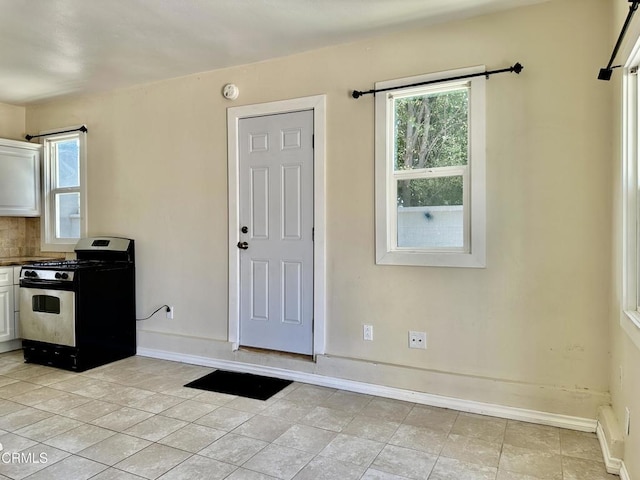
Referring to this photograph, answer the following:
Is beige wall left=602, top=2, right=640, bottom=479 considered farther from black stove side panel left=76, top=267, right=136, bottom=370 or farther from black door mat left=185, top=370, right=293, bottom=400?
black stove side panel left=76, top=267, right=136, bottom=370

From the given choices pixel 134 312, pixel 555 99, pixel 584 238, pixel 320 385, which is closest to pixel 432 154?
pixel 555 99

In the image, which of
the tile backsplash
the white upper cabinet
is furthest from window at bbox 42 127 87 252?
the tile backsplash

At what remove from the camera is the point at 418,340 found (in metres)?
2.97

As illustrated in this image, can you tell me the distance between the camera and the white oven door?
362cm

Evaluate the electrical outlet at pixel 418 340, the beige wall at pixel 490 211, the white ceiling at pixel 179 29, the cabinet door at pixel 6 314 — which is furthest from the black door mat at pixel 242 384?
the white ceiling at pixel 179 29

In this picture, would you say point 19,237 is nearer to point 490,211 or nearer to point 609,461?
point 490,211

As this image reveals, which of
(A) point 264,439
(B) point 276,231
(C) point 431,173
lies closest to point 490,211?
(C) point 431,173

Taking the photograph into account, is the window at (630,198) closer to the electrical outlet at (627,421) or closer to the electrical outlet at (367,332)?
the electrical outlet at (627,421)

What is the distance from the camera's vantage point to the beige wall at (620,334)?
1813 mm

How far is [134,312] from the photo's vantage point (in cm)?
417

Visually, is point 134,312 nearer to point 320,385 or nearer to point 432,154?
point 320,385

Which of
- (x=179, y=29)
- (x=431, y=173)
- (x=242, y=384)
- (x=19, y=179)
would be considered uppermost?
(x=179, y=29)

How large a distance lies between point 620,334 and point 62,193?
16.7 feet

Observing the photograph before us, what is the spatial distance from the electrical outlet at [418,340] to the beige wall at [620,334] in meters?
1.06
